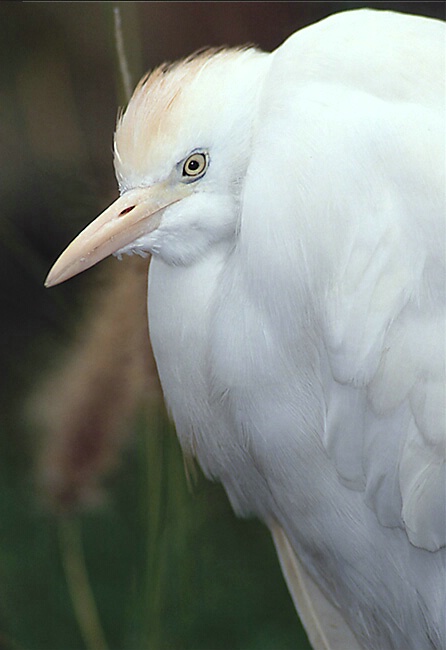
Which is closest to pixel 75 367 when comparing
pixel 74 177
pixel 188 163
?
pixel 74 177

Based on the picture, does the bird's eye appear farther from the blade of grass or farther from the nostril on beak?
the blade of grass

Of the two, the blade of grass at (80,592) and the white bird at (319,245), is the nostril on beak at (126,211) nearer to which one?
the white bird at (319,245)

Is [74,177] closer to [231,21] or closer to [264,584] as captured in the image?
[231,21]

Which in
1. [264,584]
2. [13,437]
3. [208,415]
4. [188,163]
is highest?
[188,163]

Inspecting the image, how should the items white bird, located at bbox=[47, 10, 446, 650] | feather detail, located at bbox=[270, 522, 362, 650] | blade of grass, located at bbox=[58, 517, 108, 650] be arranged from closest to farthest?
white bird, located at bbox=[47, 10, 446, 650], feather detail, located at bbox=[270, 522, 362, 650], blade of grass, located at bbox=[58, 517, 108, 650]

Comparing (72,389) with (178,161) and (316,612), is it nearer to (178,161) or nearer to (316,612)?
(316,612)

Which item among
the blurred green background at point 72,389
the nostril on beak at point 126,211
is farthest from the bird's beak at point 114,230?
the blurred green background at point 72,389

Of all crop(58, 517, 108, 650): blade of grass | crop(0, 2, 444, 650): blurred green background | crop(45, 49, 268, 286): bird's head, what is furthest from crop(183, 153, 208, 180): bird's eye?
crop(58, 517, 108, 650): blade of grass

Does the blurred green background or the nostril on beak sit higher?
the nostril on beak
